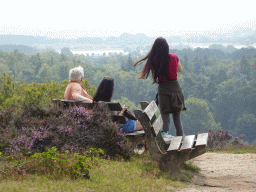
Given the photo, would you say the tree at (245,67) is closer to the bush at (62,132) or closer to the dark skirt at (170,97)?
the dark skirt at (170,97)

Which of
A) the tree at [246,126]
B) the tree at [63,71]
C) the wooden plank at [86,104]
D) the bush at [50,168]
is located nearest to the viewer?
the bush at [50,168]

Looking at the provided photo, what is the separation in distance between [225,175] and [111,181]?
5.97ft

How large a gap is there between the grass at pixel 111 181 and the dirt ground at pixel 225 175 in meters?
0.39

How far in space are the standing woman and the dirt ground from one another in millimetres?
816

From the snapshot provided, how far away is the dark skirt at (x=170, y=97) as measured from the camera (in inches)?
197

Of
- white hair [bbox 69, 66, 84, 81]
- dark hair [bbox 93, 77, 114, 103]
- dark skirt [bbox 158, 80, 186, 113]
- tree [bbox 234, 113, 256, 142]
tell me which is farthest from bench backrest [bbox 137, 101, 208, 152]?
tree [bbox 234, 113, 256, 142]

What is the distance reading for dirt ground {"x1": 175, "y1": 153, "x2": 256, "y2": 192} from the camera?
3959 mm

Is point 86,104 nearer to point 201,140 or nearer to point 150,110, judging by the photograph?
point 150,110

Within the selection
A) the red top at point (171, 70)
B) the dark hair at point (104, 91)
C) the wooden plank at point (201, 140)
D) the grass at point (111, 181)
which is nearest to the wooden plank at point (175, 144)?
the wooden plank at point (201, 140)

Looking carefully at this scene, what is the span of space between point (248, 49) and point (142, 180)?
153786 mm

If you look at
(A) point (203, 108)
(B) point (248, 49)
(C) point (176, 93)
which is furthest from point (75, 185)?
(B) point (248, 49)

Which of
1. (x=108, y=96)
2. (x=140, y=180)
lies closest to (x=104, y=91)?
(x=108, y=96)

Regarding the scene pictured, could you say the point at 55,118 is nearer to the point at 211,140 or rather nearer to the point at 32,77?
the point at 211,140

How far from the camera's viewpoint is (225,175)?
15.0 feet
